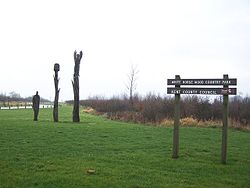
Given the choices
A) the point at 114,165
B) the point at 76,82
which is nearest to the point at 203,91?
the point at 114,165

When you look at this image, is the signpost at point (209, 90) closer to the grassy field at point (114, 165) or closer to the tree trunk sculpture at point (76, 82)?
the grassy field at point (114, 165)

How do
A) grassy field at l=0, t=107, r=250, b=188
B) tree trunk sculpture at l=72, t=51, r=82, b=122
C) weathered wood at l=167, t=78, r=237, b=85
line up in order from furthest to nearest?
tree trunk sculpture at l=72, t=51, r=82, b=122, weathered wood at l=167, t=78, r=237, b=85, grassy field at l=0, t=107, r=250, b=188

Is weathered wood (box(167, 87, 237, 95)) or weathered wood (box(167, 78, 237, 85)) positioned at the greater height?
weathered wood (box(167, 78, 237, 85))

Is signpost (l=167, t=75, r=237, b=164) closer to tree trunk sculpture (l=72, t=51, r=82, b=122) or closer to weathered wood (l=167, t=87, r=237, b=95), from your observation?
weathered wood (l=167, t=87, r=237, b=95)

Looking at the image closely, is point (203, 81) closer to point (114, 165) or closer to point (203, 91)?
point (203, 91)

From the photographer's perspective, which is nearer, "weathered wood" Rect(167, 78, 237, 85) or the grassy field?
the grassy field

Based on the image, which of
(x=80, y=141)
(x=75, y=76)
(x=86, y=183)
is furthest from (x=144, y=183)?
(x=75, y=76)

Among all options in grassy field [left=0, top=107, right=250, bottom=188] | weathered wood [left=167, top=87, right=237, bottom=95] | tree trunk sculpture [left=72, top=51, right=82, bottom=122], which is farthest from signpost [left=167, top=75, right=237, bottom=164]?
tree trunk sculpture [left=72, top=51, right=82, bottom=122]

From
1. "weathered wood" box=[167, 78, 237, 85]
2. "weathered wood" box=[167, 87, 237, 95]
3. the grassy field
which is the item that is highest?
"weathered wood" box=[167, 78, 237, 85]

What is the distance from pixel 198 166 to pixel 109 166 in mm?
2541

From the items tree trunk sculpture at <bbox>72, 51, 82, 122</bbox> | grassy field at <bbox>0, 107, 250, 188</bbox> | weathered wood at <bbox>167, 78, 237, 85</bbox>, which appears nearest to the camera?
grassy field at <bbox>0, 107, 250, 188</bbox>

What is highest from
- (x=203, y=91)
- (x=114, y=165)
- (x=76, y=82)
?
(x=76, y=82)

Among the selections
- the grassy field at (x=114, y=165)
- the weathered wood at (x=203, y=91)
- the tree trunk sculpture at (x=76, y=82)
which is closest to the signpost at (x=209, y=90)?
the weathered wood at (x=203, y=91)

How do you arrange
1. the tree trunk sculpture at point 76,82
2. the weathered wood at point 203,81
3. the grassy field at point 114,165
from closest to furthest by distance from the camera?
the grassy field at point 114,165, the weathered wood at point 203,81, the tree trunk sculpture at point 76,82
